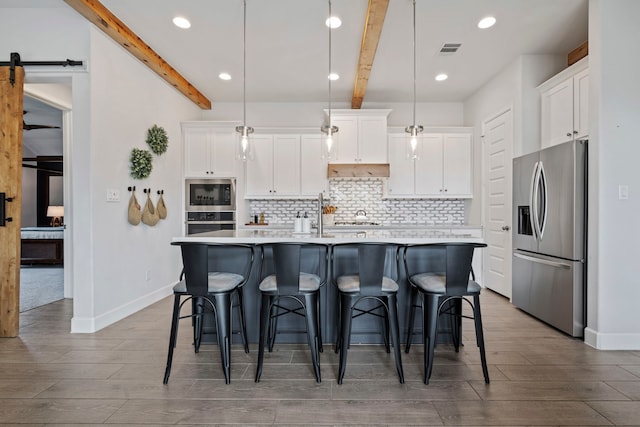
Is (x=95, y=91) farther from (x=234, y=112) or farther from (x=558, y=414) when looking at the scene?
(x=558, y=414)

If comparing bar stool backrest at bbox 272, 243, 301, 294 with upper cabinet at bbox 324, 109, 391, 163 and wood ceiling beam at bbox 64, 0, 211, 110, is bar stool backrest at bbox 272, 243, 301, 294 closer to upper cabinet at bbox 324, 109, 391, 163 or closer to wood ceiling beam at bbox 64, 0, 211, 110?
wood ceiling beam at bbox 64, 0, 211, 110

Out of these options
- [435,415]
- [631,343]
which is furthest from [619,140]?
[435,415]

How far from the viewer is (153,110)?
4273 millimetres

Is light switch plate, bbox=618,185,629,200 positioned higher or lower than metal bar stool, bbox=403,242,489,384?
higher

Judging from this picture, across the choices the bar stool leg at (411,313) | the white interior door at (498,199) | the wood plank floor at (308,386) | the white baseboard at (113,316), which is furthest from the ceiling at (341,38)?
the wood plank floor at (308,386)

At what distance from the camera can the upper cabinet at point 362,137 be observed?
17.3ft

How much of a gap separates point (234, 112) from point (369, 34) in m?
3.06

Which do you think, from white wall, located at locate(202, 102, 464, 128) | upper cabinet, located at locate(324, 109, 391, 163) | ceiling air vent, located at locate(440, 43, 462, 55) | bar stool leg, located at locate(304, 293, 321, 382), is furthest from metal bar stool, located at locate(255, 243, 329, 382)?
white wall, located at locate(202, 102, 464, 128)

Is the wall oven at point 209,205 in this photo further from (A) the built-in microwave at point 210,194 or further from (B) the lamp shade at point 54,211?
(B) the lamp shade at point 54,211

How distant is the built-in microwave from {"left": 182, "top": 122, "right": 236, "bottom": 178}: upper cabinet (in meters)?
0.10

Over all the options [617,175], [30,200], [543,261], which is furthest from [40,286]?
[617,175]

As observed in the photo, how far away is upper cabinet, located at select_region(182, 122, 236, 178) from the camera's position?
521cm

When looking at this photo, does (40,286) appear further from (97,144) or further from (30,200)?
(30,200)

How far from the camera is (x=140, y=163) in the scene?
379 cm
